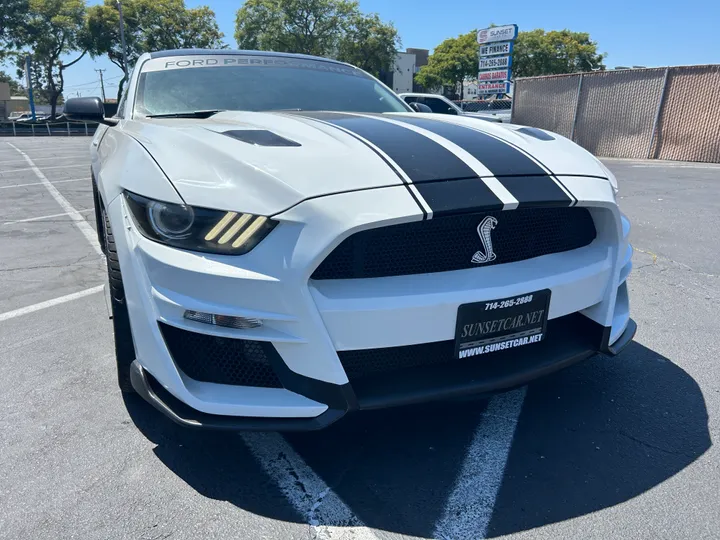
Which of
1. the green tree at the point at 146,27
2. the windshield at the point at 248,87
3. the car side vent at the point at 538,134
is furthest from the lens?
the green tree at the point at 146,27

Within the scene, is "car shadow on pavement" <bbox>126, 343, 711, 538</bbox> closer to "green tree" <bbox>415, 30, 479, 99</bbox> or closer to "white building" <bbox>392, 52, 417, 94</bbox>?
"green tree" <bbox>415, 30, 479, 99</bbox>

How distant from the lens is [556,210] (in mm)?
2092

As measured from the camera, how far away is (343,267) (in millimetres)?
1746

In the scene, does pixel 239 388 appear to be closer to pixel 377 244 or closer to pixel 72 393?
pixel 377 244

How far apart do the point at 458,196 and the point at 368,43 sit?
44.0 m

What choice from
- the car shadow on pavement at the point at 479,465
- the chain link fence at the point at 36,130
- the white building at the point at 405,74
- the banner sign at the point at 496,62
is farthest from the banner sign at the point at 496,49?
the white building at the point at 405,74

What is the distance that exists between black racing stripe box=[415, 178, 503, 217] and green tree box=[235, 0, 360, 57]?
40671mm

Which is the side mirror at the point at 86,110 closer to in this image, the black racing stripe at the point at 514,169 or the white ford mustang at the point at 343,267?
the white ford mustang at the point at 343,267

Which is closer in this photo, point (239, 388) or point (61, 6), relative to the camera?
point (239, 388)

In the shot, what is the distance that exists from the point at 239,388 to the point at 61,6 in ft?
145

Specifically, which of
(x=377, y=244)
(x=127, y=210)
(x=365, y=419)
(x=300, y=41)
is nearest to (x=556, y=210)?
(x=377, y=244)

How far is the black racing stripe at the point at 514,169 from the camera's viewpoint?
186 centimetres

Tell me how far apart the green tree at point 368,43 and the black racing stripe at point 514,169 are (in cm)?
4121

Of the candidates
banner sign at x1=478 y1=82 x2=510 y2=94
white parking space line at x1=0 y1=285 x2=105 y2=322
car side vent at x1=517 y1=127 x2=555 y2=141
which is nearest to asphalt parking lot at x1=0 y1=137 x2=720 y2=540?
white parking space line at x1=0 y1=285 x2=105 y2=322
